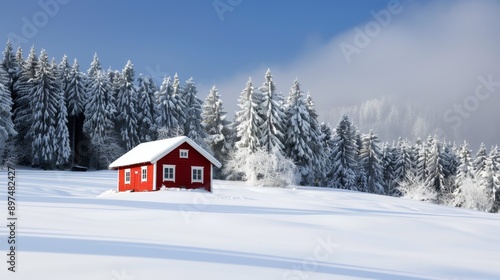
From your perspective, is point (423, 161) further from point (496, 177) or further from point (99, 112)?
point (99, 112)

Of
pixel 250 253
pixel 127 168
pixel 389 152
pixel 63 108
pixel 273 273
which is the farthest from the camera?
pixel 389 152

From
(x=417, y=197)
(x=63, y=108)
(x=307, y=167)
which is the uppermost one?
(x=63, y=108)

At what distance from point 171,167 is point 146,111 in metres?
32.9

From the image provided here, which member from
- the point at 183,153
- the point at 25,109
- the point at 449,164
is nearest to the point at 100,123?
the point at 25,109

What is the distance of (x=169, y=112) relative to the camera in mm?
65750

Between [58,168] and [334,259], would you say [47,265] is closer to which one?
[334,259]

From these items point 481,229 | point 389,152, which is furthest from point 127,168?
point 389,152

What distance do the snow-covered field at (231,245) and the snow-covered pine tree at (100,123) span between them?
41.5 metres

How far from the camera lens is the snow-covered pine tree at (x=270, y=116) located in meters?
55.2

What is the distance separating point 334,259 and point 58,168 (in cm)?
5516

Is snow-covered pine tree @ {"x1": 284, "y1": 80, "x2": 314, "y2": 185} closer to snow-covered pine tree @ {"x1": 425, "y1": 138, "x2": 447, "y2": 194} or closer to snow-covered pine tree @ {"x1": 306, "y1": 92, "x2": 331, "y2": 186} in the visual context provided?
snow-covered pine tree @ {"x1": 306, "y1": 92, "x2": 331, "y2": 186}

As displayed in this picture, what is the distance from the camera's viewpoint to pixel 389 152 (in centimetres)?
8275

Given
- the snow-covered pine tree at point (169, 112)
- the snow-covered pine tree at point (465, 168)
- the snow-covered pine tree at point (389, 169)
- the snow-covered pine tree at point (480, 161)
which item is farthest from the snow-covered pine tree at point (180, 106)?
the snow-covered pine tree at point (480, 161)

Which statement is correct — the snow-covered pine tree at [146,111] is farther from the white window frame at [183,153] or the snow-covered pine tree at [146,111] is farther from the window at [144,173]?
the white window frame at [183,153]
